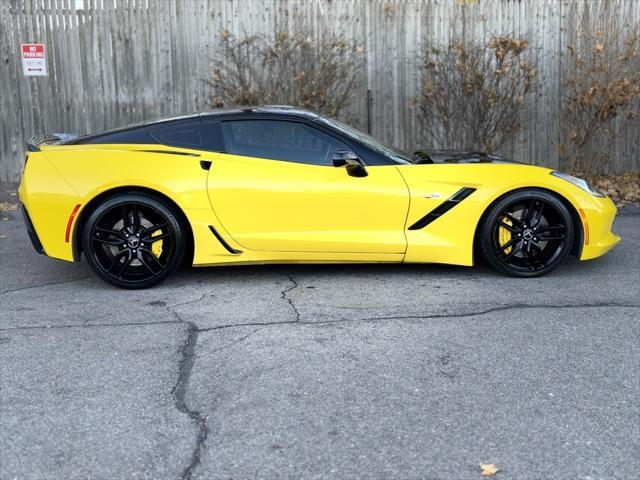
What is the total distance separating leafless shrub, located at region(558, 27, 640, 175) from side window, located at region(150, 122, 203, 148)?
6111 mm

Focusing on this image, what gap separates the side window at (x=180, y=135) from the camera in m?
6.03

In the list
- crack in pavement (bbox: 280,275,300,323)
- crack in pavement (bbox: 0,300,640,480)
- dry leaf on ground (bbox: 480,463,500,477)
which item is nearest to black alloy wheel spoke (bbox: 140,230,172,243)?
crack in pavement (bbox: 0,300,640,480)

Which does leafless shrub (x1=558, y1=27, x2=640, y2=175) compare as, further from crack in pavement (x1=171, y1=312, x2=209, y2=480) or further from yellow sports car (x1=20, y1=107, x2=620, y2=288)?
crack in pavement (x1=171, y1=312, x2=209, y2=480)

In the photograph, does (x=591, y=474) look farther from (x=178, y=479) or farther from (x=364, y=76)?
(x=364, y=76)

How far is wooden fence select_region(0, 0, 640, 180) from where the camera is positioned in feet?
34.2

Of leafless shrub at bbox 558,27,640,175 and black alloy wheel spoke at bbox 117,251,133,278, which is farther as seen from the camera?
leafless shrub at bbox 558,27,640,175

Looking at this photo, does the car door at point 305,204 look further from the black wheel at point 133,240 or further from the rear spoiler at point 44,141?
the rear spoiler at point 44,141

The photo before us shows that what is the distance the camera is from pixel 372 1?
1069 centimetres

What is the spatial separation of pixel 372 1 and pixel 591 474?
28.2ft

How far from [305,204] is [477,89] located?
5.14 metres

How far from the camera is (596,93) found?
1020 centimetres

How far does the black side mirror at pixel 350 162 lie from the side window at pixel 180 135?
1.04 meters

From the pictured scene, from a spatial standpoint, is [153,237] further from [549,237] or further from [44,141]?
[549,237]

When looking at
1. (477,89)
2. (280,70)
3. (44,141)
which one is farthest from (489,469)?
(280,70)
